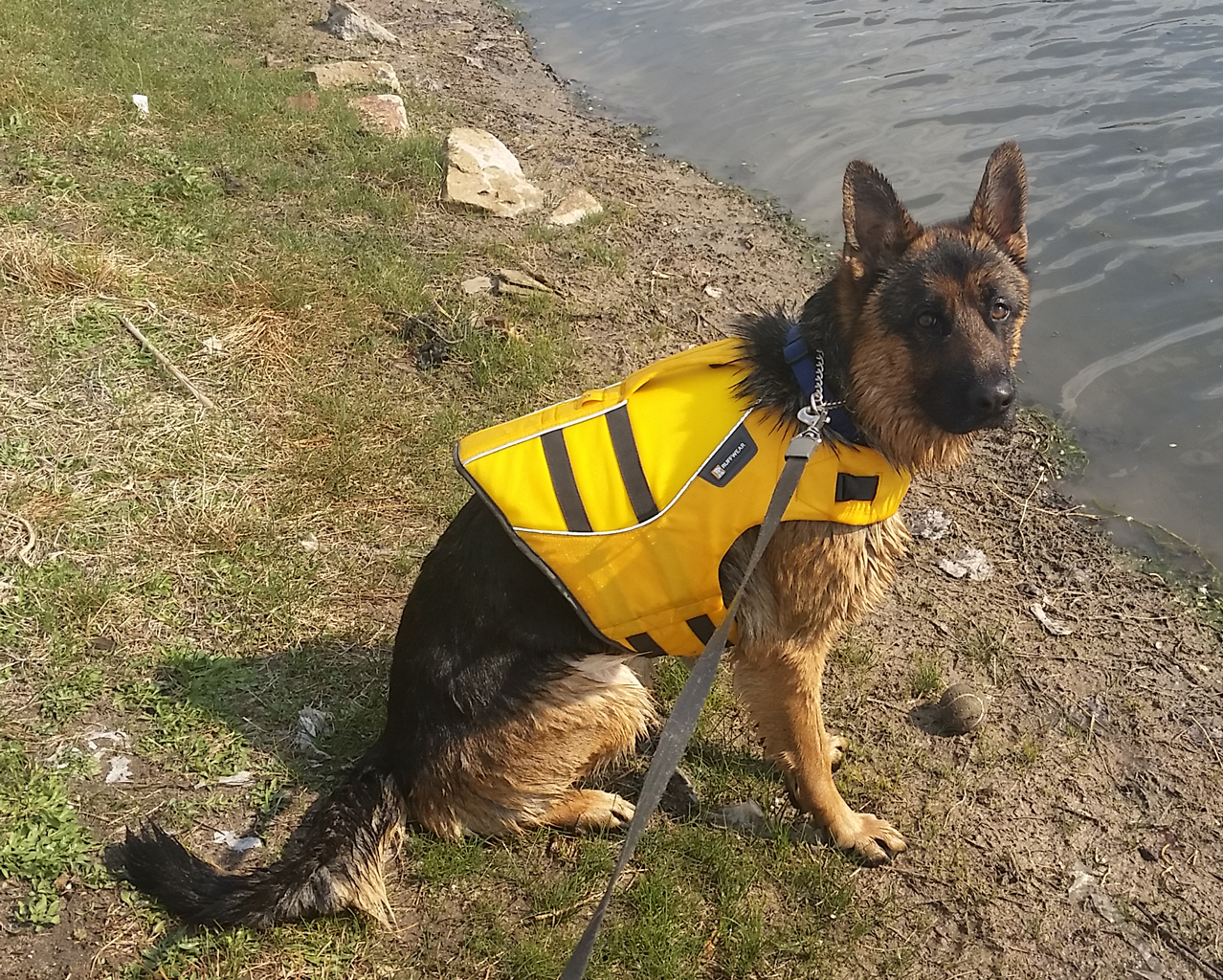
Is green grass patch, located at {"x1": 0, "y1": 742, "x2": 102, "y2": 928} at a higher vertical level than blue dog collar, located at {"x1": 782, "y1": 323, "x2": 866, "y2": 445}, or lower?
lower

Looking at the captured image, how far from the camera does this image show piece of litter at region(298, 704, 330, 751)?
12.7ft

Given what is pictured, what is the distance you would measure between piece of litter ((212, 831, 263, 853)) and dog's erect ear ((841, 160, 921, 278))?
123 inches

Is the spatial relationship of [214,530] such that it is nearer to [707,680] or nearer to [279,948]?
[279,948]

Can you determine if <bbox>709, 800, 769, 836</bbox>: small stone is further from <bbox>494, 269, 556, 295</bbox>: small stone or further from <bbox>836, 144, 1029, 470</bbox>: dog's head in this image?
<bbox>494, 269, 556, 295</bbox>: small stone

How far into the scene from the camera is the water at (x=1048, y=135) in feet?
21.5

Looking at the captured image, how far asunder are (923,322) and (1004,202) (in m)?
0.67

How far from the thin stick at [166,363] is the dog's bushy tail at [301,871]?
2885 millimetres

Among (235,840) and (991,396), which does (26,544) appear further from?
(991,396)

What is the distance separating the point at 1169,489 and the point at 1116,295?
2.33 m

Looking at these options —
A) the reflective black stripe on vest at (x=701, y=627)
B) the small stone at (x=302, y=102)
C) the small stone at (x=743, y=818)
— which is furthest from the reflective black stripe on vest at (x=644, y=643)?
the small stone at (x=302, y=102)

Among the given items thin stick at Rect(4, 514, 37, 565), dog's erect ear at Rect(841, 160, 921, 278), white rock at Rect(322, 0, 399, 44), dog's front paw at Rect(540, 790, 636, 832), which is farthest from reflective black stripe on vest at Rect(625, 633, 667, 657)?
white rock at Rect(322, 0, 399, 44)

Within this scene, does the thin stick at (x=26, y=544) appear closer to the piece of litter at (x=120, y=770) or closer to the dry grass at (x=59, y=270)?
the piece of litter at (x=120, y=770)

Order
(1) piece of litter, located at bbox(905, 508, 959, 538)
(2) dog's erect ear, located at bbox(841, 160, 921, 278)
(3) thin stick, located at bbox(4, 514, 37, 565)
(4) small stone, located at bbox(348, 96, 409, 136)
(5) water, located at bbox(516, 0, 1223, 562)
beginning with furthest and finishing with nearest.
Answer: (4) small stone, located at bbox(348, 96, 409, 136)
(5) water, located at bbox(516, 0, 1223, 562)
(1) piece of litter, located at bbox(905, 508, 959, 538)
(3) thin stick, located at bbox(4, 514, 37, 565)
(2) dog's erect ear, located at bbox(841, 160, 921, 278)

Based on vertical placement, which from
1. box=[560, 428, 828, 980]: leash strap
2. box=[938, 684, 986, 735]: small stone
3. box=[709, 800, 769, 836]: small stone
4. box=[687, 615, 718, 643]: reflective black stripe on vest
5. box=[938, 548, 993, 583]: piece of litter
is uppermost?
box=[560, 428, 828, 980]: leash strap
